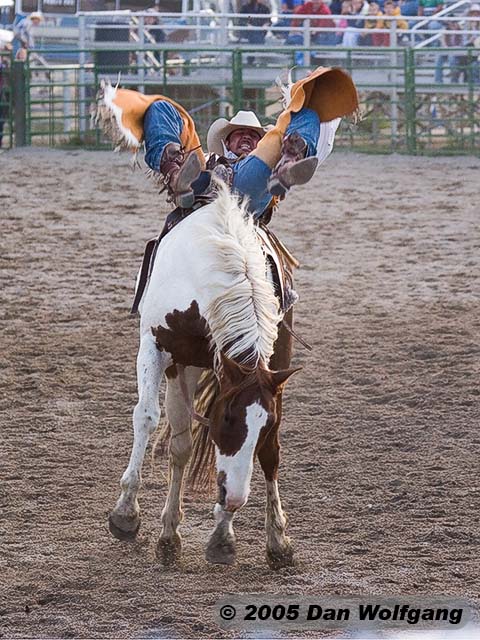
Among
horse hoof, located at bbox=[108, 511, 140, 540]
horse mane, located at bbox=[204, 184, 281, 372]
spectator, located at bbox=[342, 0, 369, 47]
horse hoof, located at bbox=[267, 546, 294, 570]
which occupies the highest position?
spectator, located at bbox=[342, 0, 369, 47]

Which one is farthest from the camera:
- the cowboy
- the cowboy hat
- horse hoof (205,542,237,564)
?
the cowboy hat

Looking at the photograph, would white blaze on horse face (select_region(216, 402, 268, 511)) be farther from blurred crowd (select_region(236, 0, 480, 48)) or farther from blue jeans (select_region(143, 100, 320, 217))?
blurred crowd (select_region(236, 0, 480, 48))

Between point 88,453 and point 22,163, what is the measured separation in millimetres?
10606

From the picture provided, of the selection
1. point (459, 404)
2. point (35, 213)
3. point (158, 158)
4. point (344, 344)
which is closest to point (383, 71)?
point (35, 213)

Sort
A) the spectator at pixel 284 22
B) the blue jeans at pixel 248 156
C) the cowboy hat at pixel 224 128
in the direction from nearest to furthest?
the blue jeans at pixel 248 156
the cowboy hat at pixel 224 128
the spectator at pixel 284 22

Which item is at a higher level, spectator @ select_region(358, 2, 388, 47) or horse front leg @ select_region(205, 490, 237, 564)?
spectator @ select_region(358, 2, 388, 47)

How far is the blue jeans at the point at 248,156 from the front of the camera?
4.63 meters

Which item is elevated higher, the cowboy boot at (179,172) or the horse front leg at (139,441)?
the cowboy boot at (179,172)

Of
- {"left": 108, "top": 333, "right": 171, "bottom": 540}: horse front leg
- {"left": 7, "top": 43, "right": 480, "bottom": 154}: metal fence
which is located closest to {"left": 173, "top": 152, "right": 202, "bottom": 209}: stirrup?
{"left": 108, "top": 333, "right": 171, "bottom": 540}: horse front leg

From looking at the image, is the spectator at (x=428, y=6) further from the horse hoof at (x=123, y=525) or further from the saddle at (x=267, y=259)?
the horse hoof at (x=123, y=525)

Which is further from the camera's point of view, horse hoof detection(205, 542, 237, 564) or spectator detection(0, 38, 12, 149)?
spectator detection(0, 38, 12, 149)

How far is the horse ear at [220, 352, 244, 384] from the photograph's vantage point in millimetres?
4008

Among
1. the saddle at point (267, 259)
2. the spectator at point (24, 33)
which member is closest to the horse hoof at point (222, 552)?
the saddle at point (267, 259)

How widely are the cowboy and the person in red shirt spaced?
13.5m
